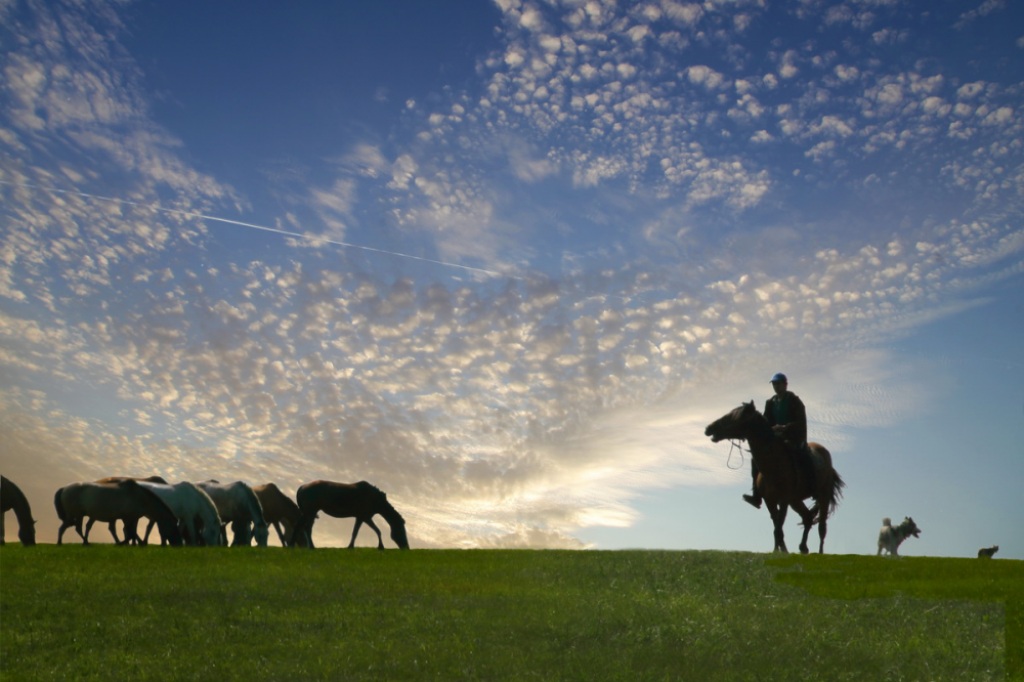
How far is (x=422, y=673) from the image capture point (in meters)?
13.1

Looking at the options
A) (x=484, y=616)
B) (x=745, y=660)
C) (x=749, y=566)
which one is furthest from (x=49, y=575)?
(x=749, y=566)

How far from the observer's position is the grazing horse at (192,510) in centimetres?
2811

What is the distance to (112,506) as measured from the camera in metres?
27.5

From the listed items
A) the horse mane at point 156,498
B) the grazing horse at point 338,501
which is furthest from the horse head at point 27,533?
the grazing horse at point 338,501

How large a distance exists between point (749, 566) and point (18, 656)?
1523 cm

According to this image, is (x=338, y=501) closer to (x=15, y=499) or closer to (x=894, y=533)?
(x=15, y=499)

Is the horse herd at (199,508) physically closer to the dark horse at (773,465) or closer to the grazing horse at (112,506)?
the grazing horse at (112,506)

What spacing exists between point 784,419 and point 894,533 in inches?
710

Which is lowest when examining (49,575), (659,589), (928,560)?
(49,575)

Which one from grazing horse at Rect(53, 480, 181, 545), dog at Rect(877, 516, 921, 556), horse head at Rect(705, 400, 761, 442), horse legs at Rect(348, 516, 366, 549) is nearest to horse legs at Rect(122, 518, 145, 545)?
grazing horse at Rect(53, 480, 181, 545)

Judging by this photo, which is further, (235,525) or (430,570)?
(235,525)

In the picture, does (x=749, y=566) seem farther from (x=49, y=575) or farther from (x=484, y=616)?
(x=49, y=575)

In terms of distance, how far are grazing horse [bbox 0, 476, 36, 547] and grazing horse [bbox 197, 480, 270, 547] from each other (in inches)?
222

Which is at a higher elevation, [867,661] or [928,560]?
[928,560]
